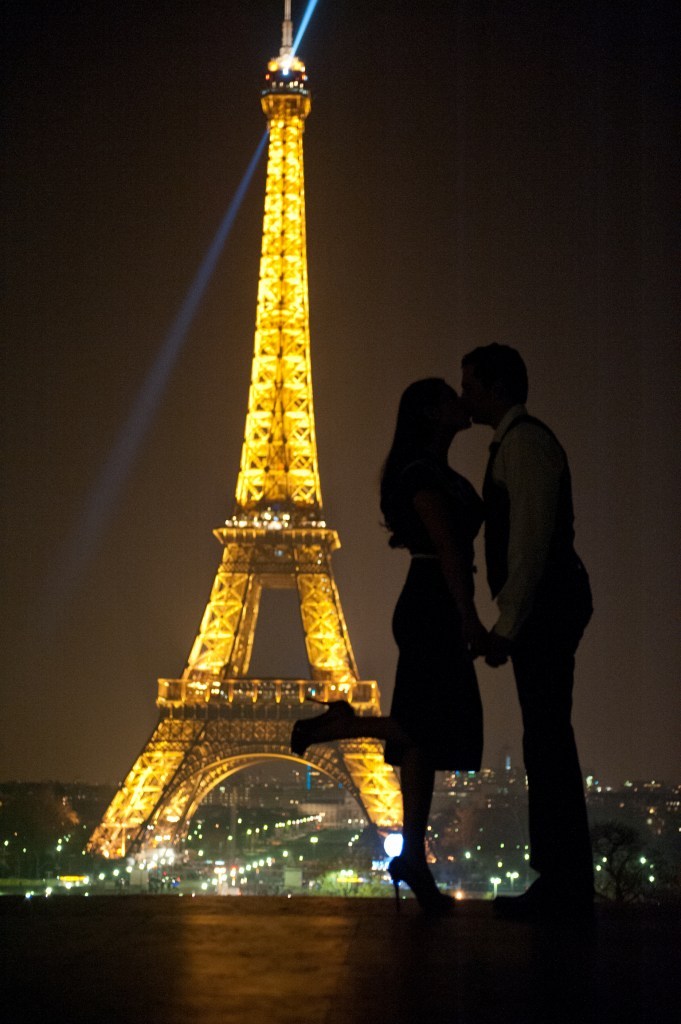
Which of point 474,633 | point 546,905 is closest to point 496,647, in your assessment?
point 474,633

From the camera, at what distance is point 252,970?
4508 mm

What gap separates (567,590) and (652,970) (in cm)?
187

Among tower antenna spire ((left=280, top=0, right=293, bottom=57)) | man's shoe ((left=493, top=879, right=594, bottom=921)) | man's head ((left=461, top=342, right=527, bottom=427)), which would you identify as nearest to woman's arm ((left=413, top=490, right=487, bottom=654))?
man's head ((left=461, top=342, right=527, bottom=427))

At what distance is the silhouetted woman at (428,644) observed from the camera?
20.4 feet

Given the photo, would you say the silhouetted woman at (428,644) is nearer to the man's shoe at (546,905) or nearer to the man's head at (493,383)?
the man's head at (493,383)

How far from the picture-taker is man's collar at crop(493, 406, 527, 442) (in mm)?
6242

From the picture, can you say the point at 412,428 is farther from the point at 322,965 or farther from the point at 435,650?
the point at 322,965

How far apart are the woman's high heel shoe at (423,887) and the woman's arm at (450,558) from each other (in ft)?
2.76

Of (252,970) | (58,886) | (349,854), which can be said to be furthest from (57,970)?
(349,854)

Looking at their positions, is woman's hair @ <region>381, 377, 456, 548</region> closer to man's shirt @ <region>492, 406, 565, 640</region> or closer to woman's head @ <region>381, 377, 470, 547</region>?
woman's head @ <region>381, 377, 470, 547</region>

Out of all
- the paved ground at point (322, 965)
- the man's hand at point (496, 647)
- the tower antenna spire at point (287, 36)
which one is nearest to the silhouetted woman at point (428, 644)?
the man's hand at point (496, 647)

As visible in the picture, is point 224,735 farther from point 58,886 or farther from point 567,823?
point 567,823

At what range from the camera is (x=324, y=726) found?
6598mm

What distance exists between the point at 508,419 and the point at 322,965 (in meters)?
2.37
